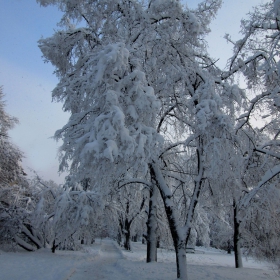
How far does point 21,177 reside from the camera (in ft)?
61.7

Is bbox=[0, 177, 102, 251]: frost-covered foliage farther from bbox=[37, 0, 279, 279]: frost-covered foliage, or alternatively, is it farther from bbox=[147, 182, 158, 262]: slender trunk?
bbox=[37, 0, 279, 279]: frost-covered foliage

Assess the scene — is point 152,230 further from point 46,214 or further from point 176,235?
point 46,214

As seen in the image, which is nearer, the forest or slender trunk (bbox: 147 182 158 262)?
the forest

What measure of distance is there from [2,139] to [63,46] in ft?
39.8

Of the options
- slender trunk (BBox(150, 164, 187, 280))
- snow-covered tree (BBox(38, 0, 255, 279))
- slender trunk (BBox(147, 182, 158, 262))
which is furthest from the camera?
slender trunk (BBox(147, 182, 158, 262))

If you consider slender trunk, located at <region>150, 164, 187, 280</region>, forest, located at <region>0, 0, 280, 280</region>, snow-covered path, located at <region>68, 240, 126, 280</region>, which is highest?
forest, located at <region>0, 0, 280, 280</region>

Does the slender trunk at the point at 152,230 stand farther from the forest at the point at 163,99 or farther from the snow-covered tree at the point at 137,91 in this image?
the snow-covered tree at the point at 137,91

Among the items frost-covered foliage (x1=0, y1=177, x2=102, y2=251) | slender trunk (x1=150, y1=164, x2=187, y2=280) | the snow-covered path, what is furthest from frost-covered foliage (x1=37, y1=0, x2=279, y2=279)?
frost-covered foliage (x1=0, y1=177, x2=102, y2=251)

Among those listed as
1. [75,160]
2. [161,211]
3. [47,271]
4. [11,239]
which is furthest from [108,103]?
[11,239]

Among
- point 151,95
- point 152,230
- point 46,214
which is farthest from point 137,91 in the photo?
point 46,214

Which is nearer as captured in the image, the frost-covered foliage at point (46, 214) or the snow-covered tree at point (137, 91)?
the snow-covered tree at point (137, 91)

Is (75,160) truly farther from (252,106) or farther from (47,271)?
(47,271)

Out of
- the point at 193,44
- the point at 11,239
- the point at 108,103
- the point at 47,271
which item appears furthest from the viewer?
the point at 11,239

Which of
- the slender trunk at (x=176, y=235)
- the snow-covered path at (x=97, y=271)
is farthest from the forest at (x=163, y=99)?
the snow-covered path at (x=97, y=271)
